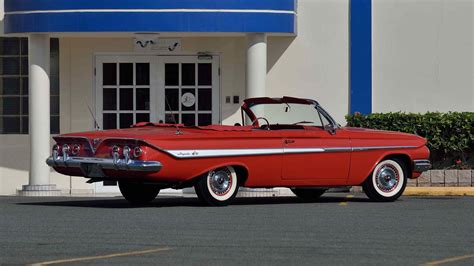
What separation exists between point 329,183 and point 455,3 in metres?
7.43

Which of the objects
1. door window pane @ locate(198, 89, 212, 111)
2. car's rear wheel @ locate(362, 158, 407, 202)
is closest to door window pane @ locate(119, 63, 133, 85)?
door window pane @ locate(198, 89, 212, 111)

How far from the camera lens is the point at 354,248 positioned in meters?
10.6

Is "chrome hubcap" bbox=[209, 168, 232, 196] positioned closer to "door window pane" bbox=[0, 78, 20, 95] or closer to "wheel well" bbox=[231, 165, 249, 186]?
"wheel well" bbox=[231, 165, 249, 186]

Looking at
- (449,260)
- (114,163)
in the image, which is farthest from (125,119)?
(449,260)

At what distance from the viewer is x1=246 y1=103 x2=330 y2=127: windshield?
16.2 meters

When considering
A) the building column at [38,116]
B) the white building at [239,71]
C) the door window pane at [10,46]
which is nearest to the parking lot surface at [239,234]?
the building column at [38,116]

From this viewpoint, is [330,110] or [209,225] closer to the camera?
[209,225]

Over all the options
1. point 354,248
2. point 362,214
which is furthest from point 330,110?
point 354,248

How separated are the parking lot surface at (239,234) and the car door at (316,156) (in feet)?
1.30

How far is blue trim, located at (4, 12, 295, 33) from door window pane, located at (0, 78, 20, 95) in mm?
2304

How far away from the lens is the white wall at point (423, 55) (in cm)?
2206

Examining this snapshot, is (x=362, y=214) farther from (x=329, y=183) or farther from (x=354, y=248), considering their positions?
(x=354, y=248)

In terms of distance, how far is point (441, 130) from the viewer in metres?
21.1

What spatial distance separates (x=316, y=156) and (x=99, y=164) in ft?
9.67
